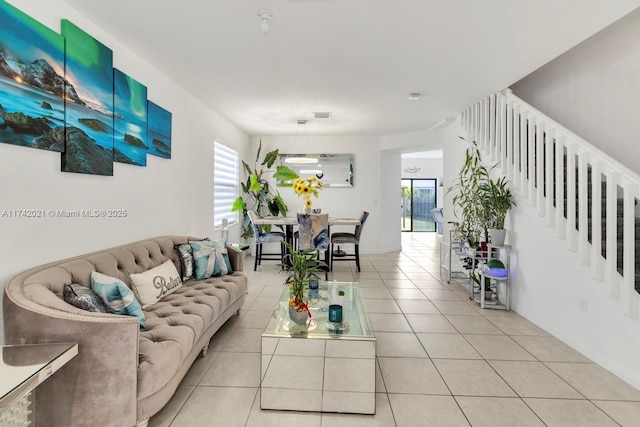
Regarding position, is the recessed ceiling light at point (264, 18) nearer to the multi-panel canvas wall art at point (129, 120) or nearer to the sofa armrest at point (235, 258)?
the multi-panel canvas wall art at point (129, 120)

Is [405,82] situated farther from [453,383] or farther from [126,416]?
[126,416]

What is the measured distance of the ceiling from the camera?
2.23m

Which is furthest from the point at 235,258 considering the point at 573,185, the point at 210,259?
the point at 573,185

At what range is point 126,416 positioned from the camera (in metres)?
1.55

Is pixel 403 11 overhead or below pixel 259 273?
overhead

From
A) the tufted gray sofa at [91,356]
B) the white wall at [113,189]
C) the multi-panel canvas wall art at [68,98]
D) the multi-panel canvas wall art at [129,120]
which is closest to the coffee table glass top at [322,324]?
the tufted gray sofa at [91,356]

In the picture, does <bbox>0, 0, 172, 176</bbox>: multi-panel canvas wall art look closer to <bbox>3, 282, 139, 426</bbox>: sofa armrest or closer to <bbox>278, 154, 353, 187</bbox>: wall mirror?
<bbox>3, 282, 139, 426</bbox>: sofa armrest

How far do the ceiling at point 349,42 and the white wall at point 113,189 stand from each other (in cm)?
23

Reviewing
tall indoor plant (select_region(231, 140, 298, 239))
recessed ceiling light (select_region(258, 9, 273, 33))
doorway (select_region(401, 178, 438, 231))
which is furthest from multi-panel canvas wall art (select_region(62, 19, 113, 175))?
doorway (select_region(401, 178, 438, 231))

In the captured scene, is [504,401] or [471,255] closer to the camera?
[504,401]

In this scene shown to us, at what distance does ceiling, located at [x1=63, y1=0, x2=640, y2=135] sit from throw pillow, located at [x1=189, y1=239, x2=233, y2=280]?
5.97 ft

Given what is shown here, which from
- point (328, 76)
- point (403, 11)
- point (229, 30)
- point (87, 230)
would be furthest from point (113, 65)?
point (403, 11)

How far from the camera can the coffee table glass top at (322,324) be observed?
1.98 meters

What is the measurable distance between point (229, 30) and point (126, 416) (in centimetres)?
263
